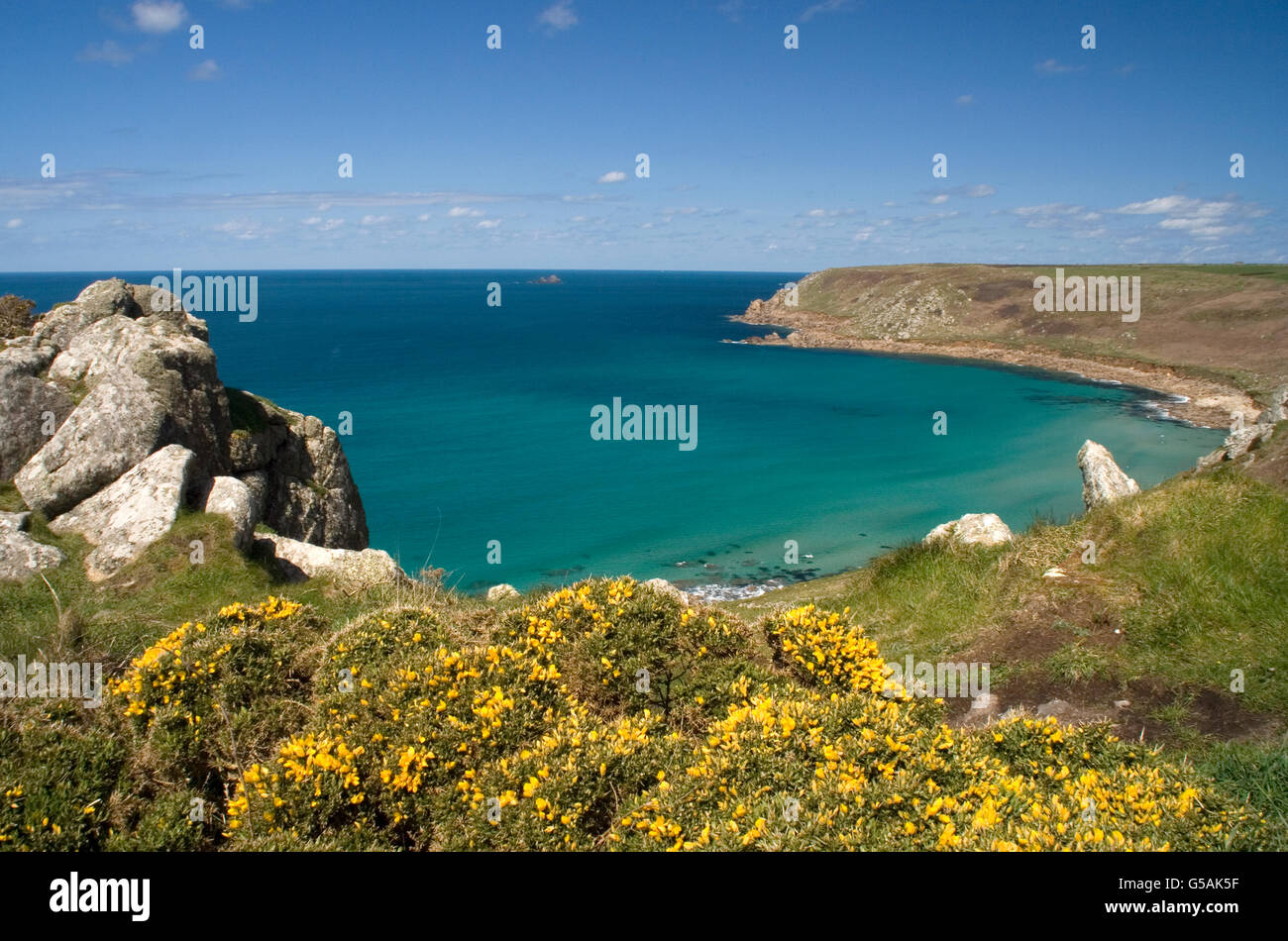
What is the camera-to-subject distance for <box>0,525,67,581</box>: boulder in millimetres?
14250

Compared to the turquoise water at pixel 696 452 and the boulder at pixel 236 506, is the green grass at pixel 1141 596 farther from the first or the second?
the boulder at pixel 236 506

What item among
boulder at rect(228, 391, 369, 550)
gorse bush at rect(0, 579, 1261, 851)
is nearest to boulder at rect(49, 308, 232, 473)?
boulder at rect(228, 391, 369, 550)

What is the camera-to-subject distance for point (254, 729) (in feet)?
26.6

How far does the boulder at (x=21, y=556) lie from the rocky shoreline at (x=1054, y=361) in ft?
243

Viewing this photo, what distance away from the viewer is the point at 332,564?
57.4 feet

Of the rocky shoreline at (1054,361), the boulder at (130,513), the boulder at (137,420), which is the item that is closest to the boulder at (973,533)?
the boulder at (137,420)

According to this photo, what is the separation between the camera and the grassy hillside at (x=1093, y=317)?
267ft

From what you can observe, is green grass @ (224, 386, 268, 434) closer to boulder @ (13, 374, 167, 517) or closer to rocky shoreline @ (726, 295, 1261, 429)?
boulder @ (13, 374, 167, 517)

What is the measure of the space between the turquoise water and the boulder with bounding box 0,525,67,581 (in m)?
9.55

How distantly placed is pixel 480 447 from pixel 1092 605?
53.0 meters

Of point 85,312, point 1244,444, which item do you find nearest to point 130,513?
point 85,312

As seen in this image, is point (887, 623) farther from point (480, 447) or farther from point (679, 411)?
point (679, 411)
